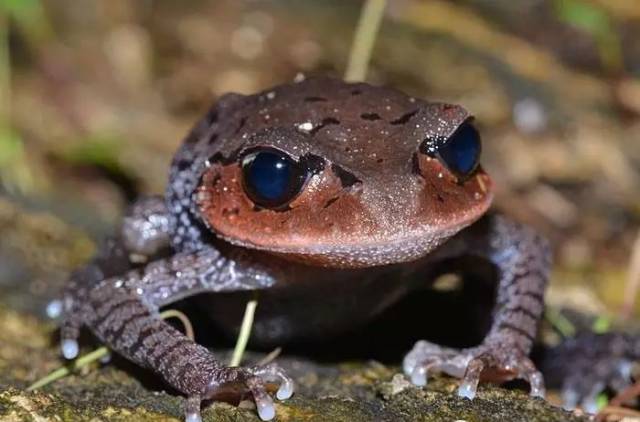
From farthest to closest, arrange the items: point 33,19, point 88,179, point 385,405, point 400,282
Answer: point 33,19 < point 88,179 < point 400,282 < point 385,405

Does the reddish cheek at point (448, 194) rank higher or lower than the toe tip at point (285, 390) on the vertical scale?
higher

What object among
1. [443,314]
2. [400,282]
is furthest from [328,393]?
[443,314]

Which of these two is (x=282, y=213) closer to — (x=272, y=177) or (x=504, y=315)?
(x=272, y=177)

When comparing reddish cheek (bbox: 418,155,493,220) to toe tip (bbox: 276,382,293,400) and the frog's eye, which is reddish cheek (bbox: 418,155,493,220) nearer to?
the frog's eye

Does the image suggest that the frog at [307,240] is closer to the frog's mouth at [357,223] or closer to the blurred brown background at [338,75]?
the frog's mouth at [357,223]

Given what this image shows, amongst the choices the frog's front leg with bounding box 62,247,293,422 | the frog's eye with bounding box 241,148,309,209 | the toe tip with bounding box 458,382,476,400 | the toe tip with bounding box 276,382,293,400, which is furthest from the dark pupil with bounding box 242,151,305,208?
the toe tip with bounding box 458,382,476,400

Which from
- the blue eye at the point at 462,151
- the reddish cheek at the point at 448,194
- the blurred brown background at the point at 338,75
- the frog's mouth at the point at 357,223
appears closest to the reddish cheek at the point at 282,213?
the frog's mouth at the point at 357,223

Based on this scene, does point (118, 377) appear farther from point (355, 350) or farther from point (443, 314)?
point (443, 314)
